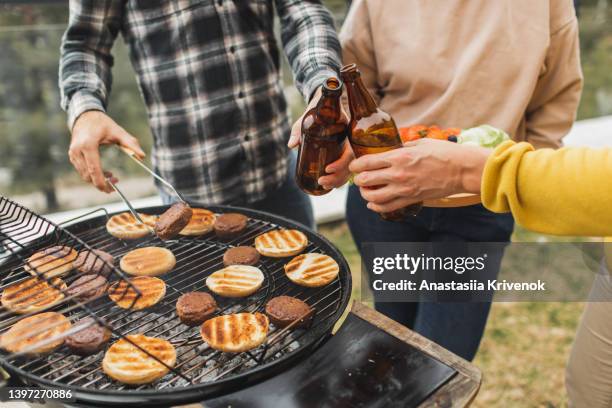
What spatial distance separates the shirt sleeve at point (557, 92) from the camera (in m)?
2.41

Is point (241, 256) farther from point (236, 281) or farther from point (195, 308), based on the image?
point (195, 308)

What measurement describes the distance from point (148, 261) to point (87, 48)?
124cm

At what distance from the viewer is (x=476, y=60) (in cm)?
237

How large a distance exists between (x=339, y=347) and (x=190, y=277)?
0.64 meters

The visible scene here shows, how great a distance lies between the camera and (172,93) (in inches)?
101

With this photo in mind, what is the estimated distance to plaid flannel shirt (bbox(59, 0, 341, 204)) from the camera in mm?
2486

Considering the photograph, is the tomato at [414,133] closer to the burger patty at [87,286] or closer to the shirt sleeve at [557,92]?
the shirt sleeve at [557,92]

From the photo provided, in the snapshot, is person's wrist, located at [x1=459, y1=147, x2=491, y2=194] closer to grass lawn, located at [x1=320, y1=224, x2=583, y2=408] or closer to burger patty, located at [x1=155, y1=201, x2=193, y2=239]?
burger patty, located at [x1=155, y1=201, x2=193, y2=239]

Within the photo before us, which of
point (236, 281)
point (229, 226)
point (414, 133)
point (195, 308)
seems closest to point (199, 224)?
point (229, 226)

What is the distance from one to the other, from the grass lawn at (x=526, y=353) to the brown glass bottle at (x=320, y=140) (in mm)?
2445

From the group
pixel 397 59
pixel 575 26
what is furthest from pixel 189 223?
pixel 575 26

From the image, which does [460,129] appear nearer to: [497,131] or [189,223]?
[497,131]

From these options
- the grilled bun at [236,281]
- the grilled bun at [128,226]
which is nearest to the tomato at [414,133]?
the grilled bun at [236,281]

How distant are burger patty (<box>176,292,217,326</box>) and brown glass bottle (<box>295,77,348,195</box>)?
547 millimetres
